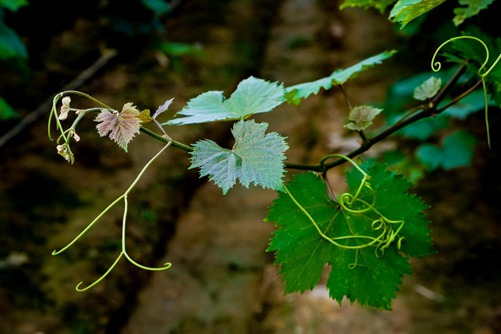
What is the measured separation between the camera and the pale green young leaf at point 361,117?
745 millimetres

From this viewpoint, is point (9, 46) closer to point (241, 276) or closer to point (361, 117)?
point (361, 117)

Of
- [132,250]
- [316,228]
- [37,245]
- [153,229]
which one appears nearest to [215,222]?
[153,229]

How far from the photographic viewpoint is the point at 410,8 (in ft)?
1.97

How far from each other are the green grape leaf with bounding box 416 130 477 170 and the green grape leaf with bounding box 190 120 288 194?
6.26 feet

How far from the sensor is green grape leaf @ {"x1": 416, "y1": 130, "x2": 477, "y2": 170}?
92.6 inches

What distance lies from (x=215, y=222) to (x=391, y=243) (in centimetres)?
258


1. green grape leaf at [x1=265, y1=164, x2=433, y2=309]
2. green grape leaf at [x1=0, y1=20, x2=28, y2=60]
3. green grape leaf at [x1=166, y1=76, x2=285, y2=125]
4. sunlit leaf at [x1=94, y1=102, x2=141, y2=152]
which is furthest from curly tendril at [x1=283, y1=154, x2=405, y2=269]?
green grape leaf at [x1=0, y1=20, x2=28, y2=60]

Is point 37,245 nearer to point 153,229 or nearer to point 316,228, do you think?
point 153,229

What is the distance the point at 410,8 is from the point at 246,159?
0.27 metres

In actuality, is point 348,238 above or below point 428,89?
below

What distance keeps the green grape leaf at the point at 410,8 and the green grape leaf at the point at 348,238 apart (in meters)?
0.21

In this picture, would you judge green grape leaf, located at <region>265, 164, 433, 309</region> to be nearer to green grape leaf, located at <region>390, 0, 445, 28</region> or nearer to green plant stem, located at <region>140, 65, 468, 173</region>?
green plant stem, located at <region>140, 65, 468, 173</region>

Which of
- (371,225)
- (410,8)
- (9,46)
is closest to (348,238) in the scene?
(371,225)

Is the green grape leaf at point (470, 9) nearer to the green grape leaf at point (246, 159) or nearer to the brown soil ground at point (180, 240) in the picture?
the green grape leaf at point (246, 159)
